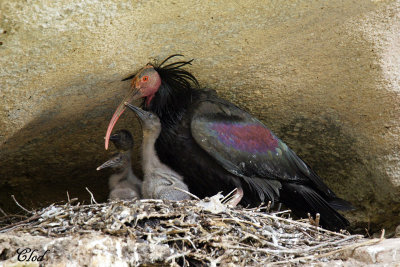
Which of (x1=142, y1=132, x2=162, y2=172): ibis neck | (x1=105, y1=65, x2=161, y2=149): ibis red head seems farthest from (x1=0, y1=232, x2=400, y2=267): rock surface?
(x1=105, y1=65, x2=161, y2=149): ibis red head

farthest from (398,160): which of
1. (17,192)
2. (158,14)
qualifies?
(17,192)

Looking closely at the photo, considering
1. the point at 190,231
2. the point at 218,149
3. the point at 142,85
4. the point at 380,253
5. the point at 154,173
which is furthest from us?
the point at 142,85

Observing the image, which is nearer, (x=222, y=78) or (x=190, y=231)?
(x=190, y=231)

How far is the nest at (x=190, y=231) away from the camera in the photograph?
11.1ft

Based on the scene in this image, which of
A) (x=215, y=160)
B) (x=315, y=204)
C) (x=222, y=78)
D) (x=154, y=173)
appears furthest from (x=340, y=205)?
(x=154, y=173)

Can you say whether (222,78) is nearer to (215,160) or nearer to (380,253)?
(215,160)

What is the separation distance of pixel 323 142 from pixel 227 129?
1.14 metres

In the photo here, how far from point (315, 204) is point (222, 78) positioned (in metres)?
1.23

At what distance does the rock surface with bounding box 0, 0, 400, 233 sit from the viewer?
12.9 feet

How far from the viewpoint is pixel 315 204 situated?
478 centimetres

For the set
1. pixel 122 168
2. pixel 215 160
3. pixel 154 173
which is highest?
pixel 215 160

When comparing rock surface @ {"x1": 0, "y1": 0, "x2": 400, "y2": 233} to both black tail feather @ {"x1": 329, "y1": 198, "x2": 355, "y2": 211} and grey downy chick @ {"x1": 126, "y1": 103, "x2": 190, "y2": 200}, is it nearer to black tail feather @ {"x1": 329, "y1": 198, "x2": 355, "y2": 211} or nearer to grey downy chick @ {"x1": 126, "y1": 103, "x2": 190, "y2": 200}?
grey downy chick @ {"x1": 126, "y1": 103, "x2": 190, "y2": 200}

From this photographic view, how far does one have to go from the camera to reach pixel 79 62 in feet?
13.6

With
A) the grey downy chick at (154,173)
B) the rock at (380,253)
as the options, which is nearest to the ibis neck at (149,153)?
the grey downy chick at (154,173)
